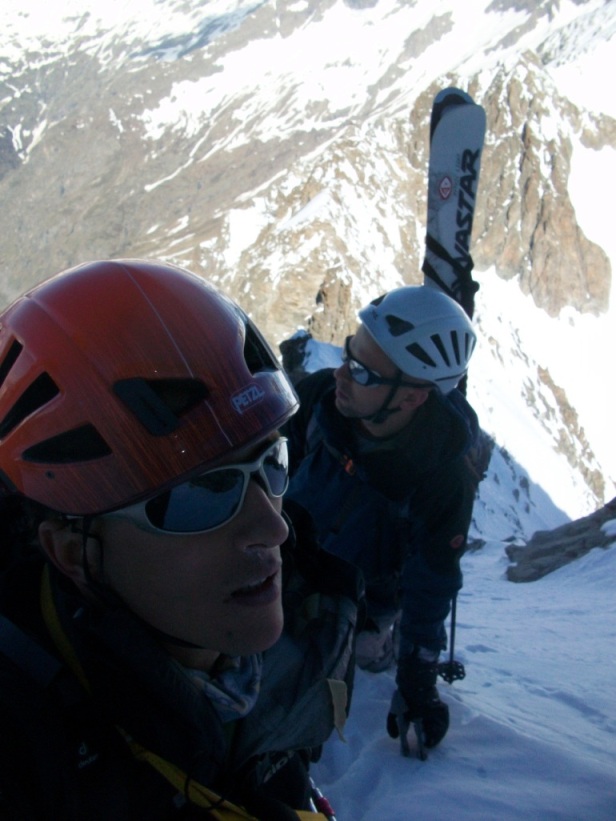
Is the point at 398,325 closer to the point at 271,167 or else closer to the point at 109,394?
the point at 109,394

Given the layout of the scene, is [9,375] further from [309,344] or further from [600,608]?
[309,344]

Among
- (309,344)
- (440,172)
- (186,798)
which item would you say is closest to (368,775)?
(186,798)

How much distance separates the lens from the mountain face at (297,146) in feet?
156

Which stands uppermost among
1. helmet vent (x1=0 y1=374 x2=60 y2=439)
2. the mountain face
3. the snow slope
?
helmet vent (x1=0 y1=374 x2=60 y2=439)

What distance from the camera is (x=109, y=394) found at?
155cm

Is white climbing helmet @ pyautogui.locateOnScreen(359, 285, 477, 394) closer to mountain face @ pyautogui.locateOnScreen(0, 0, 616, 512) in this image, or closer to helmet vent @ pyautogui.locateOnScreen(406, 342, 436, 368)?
helmet vent @ pyautogui.locateOnScreen(406, 342, 436, 368)

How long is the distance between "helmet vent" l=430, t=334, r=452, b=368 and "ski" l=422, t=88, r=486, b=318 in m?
2.70

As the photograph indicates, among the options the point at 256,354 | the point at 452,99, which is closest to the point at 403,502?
the point at 256,354

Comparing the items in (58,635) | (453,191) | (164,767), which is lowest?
(453,191)

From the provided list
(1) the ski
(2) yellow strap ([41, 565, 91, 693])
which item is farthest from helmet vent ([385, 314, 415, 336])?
(1) the ski

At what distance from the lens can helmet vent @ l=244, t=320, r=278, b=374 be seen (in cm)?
182

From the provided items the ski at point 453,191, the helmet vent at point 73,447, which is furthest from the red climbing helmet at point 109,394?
the ski at point 453,191

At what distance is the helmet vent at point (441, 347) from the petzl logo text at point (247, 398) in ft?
5.87

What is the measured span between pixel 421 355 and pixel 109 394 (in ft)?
6.67
